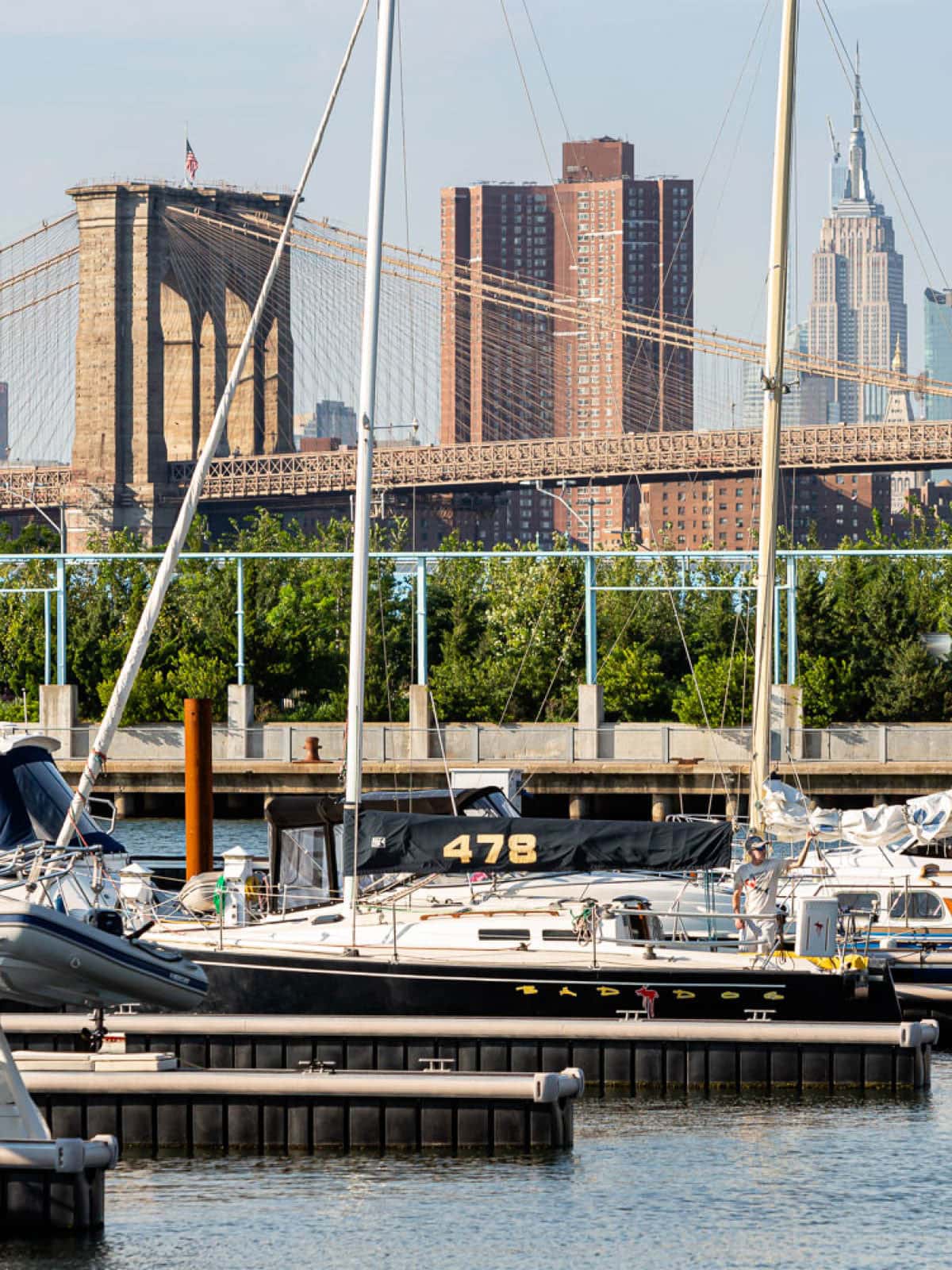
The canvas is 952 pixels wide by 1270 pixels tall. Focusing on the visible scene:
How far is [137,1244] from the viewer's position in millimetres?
19172

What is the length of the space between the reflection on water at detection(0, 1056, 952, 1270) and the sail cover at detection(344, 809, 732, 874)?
173 inches

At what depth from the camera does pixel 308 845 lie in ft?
96.9

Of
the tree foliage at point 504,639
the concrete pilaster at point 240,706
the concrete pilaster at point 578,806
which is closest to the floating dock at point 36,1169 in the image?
the concrete pilaster at point 578,806

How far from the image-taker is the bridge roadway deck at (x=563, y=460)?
128m

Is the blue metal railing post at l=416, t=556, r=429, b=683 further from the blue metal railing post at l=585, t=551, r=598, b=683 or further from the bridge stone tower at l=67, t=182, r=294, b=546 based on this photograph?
the bridge stone tower at l=67, t=182, r=294, b=546

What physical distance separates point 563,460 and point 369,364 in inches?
4034

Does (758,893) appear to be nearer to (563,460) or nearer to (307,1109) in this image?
(307,1109)

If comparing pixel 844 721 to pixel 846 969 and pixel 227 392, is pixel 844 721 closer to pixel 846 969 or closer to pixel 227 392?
pixel 227 392

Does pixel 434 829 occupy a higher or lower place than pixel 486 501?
lower

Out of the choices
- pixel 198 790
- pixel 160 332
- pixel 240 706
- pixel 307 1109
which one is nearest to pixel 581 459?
pixel 160 332

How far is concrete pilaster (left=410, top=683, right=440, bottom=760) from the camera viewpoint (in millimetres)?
57844

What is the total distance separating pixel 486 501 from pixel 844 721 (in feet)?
270

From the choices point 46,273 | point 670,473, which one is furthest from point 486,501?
point 46,273

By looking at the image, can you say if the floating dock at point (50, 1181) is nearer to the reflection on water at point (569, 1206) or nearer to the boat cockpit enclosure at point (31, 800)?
the reflection on water at point (569, 1206)
